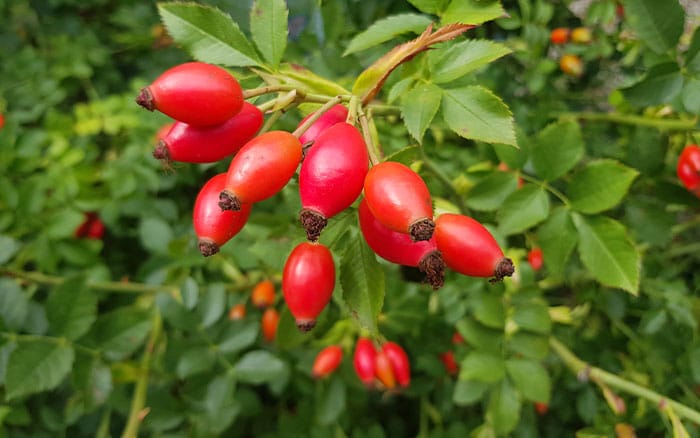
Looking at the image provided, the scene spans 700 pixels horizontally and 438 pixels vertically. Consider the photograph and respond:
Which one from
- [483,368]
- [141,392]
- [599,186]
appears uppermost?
[599,186]

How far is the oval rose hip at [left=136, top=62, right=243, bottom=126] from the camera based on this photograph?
74 centimetres

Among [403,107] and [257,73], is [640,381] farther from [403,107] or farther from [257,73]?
[257,73]

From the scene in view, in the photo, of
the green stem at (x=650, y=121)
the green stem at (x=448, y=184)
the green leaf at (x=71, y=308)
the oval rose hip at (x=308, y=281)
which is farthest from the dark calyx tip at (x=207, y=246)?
the green stem at (x=650, y=121)

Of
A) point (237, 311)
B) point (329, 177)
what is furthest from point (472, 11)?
point (237, 311)

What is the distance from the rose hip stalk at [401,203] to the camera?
0.66 meters

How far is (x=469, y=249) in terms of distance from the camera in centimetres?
72

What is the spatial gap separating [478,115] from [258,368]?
3.22ft

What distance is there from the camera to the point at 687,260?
222cm

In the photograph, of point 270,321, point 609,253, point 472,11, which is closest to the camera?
point 472,11

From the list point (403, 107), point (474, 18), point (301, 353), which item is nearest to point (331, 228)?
point (403, 107)

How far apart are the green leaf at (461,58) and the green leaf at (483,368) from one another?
2.80 ft

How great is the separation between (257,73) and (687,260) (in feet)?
7.02

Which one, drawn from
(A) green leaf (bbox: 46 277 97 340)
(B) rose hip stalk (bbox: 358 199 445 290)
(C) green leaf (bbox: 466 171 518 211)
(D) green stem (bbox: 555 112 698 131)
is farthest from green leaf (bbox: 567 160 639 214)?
(A) green leaf (bbox: 46 277 97 340)

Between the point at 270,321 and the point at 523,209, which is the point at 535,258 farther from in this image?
the point at 270,321
